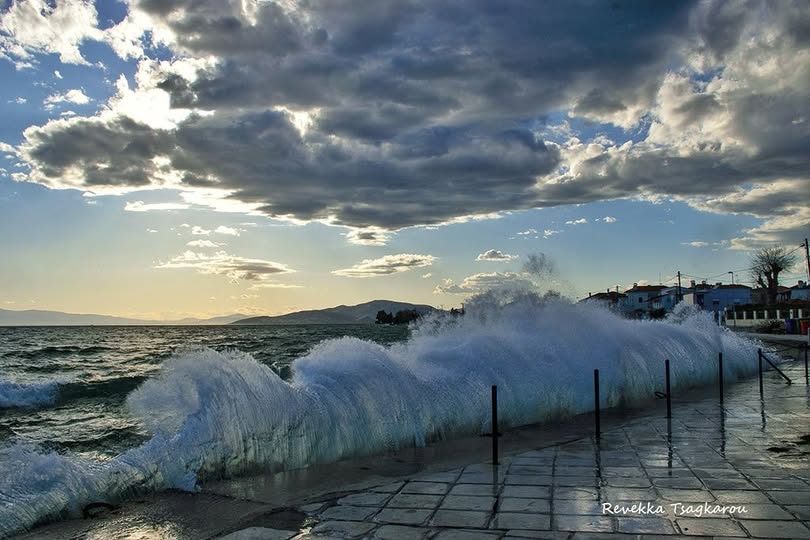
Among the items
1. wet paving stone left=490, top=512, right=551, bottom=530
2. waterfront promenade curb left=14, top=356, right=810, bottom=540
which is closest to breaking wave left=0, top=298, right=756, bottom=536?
waterfront promenade curb left=14, top=356, right=810, bottom=540

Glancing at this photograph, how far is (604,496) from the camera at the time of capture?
6.27 metres

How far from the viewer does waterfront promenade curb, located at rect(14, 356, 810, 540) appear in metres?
5.37

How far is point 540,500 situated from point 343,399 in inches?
176

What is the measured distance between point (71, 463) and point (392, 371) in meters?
5.21

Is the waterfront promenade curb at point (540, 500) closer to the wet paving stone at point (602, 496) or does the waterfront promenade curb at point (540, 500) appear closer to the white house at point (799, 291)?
the wet paving stone at point (602, 496)

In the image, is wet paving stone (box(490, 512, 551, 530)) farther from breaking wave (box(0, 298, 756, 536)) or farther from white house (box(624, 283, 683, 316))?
white house (box(624, 283, 683, 316))

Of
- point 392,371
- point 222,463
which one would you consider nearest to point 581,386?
point 392,371

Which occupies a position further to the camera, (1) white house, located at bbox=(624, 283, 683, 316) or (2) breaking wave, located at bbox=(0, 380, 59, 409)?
(1) white house, located at bbox=(624, 283, 683, 316)

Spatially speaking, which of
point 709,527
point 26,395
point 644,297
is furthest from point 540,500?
point 644,297

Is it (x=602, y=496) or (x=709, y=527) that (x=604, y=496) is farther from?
(x=709, y=527)

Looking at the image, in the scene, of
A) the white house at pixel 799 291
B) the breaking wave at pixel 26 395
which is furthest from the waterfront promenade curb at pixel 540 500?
the white house at pixel 799 291

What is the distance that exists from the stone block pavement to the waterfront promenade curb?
0.01 meters

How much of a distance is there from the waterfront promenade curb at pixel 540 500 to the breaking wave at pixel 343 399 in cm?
53

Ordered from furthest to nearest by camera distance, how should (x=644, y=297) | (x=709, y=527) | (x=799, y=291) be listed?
(x=644, y=297), (x=799, y=291), (x=709, y=527)
